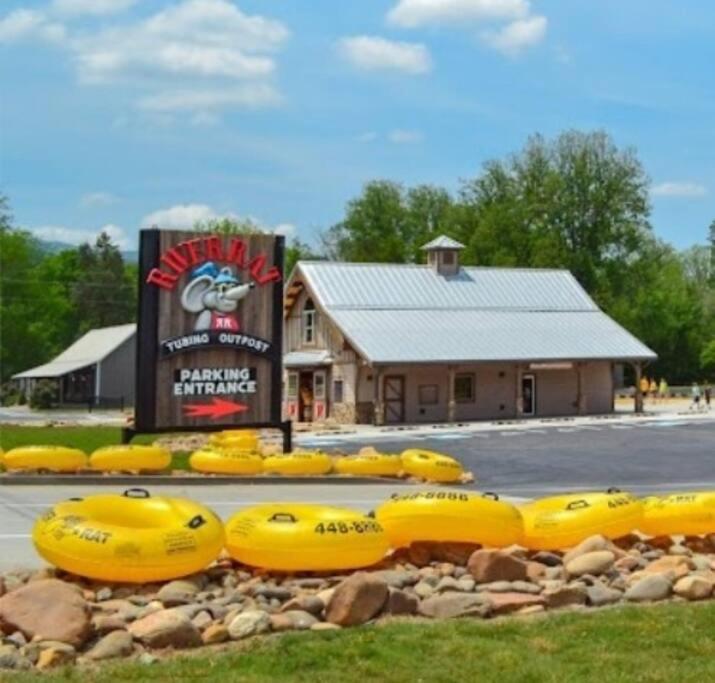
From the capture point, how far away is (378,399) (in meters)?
45.7

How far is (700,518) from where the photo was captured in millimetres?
10336

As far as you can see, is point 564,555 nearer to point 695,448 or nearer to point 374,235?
point 695,448

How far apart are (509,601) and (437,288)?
45593 mm

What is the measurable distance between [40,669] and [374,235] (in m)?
89.3

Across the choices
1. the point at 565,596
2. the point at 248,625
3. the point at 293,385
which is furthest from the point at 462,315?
the point at 248,625

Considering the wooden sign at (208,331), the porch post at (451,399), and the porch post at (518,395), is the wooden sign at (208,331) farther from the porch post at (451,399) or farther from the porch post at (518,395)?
the porch post at (518,395)

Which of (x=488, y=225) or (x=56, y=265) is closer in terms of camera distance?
(x=488, y=225)

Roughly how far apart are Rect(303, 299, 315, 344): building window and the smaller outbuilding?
79.7 feet

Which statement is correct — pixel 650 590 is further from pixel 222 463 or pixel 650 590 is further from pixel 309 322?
pixel 309 322

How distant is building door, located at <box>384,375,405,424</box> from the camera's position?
46.5 meters

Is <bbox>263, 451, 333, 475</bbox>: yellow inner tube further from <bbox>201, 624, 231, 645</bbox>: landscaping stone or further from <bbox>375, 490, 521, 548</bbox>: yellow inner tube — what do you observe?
<bbox>201, 624, 231, 645</bbox>: landscaping stone

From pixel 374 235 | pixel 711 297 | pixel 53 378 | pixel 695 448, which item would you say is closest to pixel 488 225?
pixel 374 235

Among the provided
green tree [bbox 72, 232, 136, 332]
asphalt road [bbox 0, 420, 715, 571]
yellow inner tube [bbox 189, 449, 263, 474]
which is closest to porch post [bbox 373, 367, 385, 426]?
asphalt road [bbox 0, 420, 715, 571]

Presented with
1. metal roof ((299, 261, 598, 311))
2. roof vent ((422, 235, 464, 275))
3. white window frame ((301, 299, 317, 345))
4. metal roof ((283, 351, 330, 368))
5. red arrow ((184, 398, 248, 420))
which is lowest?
red arrow ((184, 398, 248, 420))
